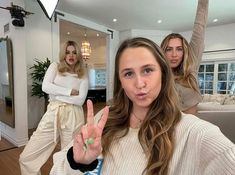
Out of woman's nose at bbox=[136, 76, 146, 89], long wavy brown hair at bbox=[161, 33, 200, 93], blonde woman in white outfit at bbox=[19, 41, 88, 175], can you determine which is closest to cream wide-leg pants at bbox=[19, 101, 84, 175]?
blonde woman in white outfit at bbox=[19, 41, 88, 175]

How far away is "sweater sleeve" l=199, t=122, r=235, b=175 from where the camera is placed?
529 millimetres

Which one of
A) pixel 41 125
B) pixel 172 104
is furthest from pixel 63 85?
pixel 172 104

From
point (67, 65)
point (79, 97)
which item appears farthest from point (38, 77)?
point (79, 97)

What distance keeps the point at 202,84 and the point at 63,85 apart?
596cm

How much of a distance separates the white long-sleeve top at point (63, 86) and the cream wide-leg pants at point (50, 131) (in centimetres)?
7

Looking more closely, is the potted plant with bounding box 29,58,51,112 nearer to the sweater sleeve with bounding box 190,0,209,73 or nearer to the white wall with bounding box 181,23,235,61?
the sweater sleeve with bounding box 190,0,209,73

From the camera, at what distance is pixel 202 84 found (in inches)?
259

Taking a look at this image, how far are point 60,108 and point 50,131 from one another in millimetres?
274

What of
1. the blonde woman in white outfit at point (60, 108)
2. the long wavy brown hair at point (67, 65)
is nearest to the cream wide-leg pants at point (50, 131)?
the blonde woman in white outfit at point (60, 108)

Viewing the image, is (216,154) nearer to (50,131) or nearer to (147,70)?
(147,70)

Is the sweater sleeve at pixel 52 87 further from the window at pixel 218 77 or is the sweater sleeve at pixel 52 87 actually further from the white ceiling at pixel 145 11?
the window at pixel 218 77

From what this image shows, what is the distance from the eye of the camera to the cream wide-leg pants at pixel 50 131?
1834 millimetres

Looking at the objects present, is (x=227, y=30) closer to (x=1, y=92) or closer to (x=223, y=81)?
(x=223, y=81)

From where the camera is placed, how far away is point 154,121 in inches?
31.9
